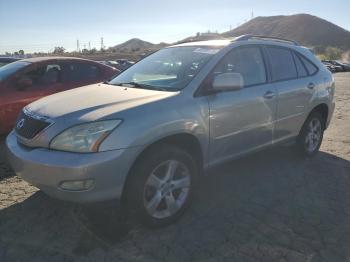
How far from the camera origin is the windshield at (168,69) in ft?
14.0

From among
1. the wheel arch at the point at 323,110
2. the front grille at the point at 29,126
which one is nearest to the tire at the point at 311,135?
the wheel arch at the point at 323,110

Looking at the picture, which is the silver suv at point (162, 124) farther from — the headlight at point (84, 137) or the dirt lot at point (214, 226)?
the dirt lot at point (214, 226)

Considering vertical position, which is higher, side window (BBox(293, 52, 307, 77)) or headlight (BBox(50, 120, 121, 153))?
side window (BBox(293, 52, 307, 77))

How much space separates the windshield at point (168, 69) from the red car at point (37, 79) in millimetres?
2368

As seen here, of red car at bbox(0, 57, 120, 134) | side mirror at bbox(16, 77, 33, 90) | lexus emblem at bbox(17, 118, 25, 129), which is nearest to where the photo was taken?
lexus emblem at bbox(17, 118, 25, 129)

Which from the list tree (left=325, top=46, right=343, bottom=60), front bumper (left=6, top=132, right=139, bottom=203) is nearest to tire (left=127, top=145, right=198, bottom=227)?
front bumper (left=6, top=132, right=139, bottom=203)

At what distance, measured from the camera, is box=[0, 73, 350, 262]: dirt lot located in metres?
3.47

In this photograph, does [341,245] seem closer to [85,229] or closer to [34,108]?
[85,229]

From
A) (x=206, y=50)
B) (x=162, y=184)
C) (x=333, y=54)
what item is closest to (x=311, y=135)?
(x=206, y=50)

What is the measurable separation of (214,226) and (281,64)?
2.43 metres

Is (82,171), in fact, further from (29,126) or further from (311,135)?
(311,135)

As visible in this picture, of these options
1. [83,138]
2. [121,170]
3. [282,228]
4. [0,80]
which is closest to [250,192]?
[282,228]

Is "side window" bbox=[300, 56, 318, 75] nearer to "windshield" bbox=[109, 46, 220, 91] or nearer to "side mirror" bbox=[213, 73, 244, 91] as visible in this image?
"windshield" bbox=[109, 46, 220, 91]

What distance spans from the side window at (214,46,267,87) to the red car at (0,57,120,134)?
362 centimetres
